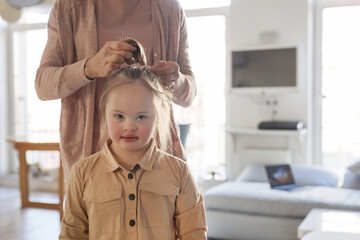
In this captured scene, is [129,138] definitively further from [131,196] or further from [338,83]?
[338,83]

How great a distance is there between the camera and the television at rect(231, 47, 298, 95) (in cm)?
383

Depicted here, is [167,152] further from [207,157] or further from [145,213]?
[207,157]

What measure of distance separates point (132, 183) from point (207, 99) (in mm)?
3548

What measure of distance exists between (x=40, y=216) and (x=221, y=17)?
2482 millimetres

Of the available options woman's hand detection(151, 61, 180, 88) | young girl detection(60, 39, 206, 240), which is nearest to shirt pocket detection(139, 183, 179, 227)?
young girl detection(60, 39, 206, 240)

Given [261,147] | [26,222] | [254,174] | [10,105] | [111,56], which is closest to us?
[111,56]

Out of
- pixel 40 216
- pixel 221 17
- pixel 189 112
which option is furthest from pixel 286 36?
pixel 40 216

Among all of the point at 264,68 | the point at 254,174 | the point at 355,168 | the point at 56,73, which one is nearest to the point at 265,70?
the point at 264,68

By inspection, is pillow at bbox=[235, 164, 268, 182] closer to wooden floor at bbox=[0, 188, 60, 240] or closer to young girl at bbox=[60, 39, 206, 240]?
wooden floor at bbox=[0, 188, 60, 240]

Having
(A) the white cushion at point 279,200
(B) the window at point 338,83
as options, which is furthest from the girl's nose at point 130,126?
(B) the window at point 338,83

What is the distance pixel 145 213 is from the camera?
938mm

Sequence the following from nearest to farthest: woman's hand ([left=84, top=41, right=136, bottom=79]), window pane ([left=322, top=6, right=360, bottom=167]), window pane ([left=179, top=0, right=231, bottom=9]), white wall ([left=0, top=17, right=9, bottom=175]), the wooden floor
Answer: woman's hand ([left=84, top=41, right=136, bottom=79])
the wooden floor
window pane ([left=322, top=6, right=360, bottom=167])
window pane ([left=179, top=0, right=231, bottom=9])
white wall ([left=0, top=17, right=9, bottom=175])

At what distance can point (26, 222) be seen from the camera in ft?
11.8

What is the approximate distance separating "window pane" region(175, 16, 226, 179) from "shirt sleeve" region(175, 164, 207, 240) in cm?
341
